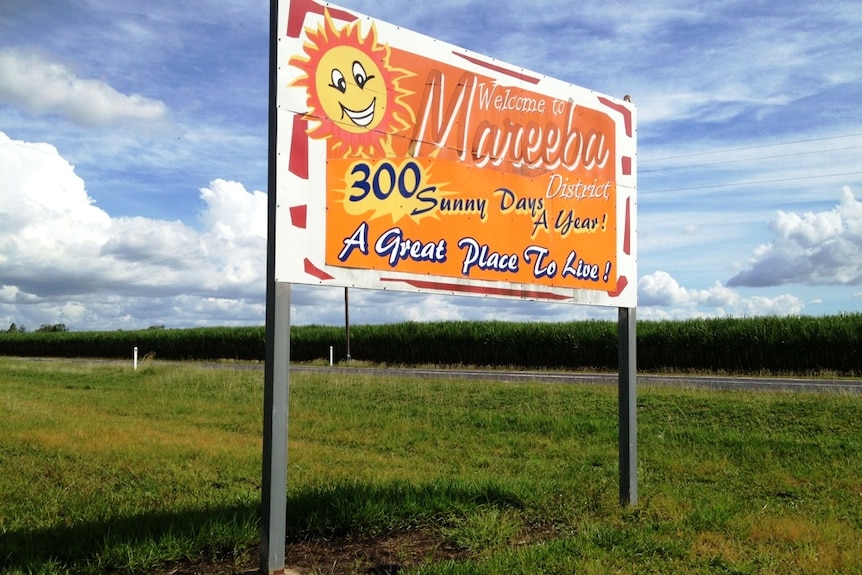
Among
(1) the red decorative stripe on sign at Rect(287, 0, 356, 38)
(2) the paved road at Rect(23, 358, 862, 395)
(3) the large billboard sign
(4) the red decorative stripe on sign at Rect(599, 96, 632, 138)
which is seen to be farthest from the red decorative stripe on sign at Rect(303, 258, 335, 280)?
(2) the paved road at Rect(23, 358, 862, 395)

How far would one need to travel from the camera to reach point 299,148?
5.36m

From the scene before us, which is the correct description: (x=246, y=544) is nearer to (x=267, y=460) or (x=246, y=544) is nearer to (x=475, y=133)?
(x=267, y=460)

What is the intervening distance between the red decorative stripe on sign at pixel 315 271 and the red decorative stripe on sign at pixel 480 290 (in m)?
0.57

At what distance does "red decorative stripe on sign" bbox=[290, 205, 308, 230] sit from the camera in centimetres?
528

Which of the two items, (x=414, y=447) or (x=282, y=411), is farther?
(x=414, y=447)

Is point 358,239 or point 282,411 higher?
point 358,239

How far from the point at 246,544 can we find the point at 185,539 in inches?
18.4

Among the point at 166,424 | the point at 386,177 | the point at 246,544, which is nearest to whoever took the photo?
the point at 246,544

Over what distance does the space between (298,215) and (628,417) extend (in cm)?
402

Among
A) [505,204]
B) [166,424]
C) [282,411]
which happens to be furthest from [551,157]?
[166,424]

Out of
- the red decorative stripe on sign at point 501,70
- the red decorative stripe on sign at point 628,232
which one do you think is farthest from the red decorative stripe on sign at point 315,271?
the red decorative stripe on sign at point 628,232

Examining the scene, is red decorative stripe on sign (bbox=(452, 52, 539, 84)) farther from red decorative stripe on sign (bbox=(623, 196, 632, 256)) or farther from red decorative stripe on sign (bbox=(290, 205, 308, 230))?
red decorative stripe on sign (bbox=(290, 205, 308, 230))

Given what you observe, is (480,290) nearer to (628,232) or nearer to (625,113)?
(628,232)

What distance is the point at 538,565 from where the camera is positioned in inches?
199
